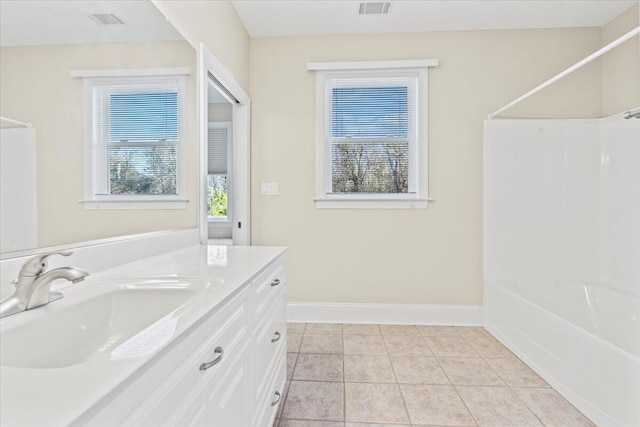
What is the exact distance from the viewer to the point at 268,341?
Answer: 137 cm

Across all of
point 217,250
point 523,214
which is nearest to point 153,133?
point 217,250

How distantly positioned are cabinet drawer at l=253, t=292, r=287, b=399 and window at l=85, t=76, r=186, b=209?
2.48 ft

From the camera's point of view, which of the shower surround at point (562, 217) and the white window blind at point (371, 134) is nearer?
the shower surround at point (562, 217)

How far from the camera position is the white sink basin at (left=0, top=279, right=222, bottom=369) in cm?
63

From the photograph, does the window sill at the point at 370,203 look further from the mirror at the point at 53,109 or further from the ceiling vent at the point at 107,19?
the ceiling vent at the point at 107,19

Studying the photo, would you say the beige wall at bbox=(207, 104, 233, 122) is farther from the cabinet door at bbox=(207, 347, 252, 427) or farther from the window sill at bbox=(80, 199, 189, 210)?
the cabinet door at bbox=(207, 347, 252, 427)

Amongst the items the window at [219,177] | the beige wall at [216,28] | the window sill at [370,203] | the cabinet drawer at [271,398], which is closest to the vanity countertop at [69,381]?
the cabinet drawer at [271,398]

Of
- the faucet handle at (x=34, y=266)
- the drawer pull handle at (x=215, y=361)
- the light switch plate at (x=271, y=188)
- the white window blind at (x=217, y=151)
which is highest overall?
the white window blind at (x=217, y=151)

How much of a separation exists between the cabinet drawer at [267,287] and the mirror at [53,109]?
2.00 feet

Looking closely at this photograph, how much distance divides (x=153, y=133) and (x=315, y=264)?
74.1 inches

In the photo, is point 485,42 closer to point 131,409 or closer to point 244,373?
point 244,373

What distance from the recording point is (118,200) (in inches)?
51.4

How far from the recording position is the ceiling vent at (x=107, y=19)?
3.88ft

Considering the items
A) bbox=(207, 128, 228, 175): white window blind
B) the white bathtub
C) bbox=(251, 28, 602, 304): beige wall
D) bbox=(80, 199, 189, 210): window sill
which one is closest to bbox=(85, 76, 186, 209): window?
bbox=(80, 199, 189, 210): window sill
